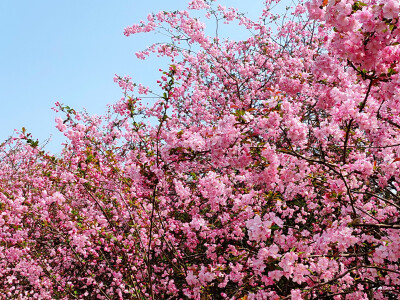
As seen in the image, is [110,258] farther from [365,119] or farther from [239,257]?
[365,119]

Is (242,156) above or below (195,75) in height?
below

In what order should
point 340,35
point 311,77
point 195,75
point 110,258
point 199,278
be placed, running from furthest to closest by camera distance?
point 195,75
point 110,258
point 311,77
point 199,278
point 340,35

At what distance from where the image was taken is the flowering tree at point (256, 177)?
272cm

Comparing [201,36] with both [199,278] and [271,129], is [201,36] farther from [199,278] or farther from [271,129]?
[199,278]

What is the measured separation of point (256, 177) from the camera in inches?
138

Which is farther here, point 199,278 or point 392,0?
point 199,278

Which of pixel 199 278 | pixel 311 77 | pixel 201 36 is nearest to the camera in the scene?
pixel 199 278

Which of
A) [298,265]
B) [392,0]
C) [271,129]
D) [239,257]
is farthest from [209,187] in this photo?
[392,0]

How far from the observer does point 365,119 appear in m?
3.06

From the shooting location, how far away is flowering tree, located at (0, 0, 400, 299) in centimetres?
272

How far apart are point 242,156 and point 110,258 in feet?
18.3

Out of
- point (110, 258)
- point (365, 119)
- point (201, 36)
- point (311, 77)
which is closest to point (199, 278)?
point (365, 119)

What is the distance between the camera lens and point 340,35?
7.73 ft

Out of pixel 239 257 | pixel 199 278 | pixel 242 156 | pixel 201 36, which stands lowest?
pixel 199 278
